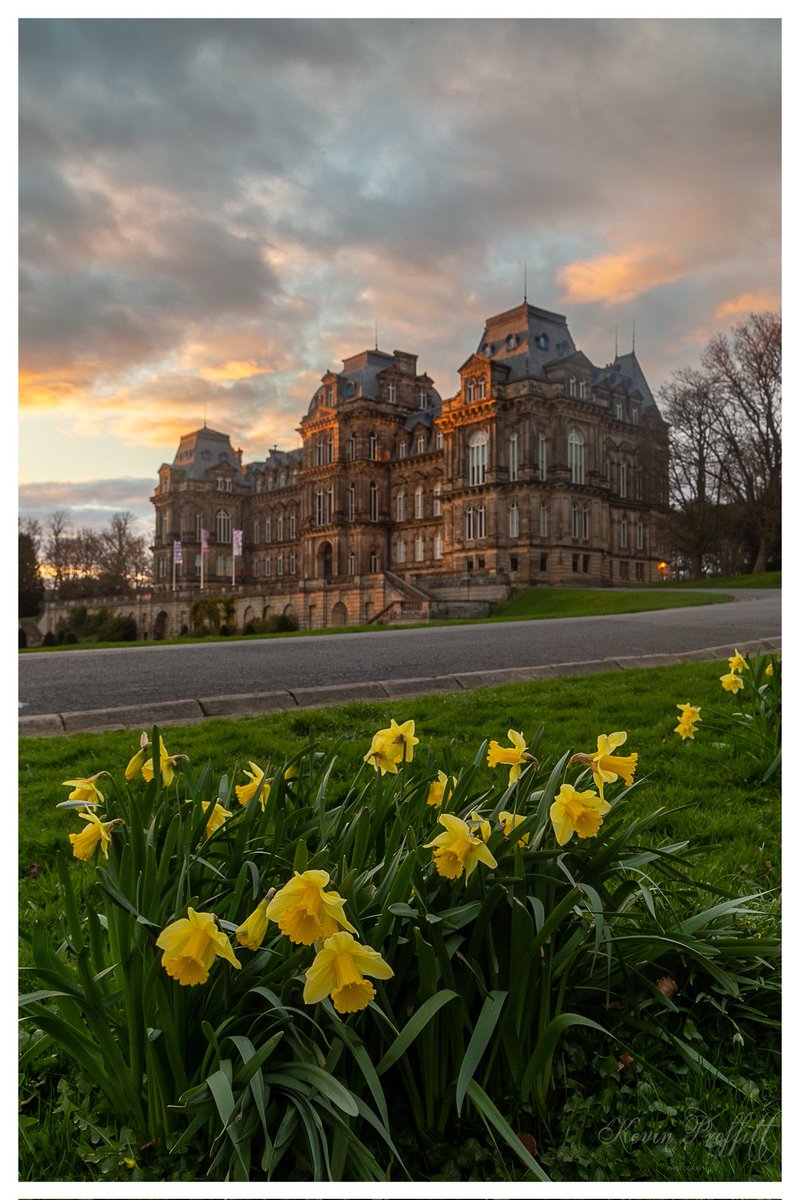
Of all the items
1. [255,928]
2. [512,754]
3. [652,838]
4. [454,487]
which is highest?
[454,487]

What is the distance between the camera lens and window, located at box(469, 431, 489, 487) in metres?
41.7

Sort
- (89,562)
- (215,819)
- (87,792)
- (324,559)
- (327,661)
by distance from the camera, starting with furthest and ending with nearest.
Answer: (89,562) < (324,559) < (327,661) < (215,819) < (87,792)

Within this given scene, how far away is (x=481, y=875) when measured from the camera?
164 cm

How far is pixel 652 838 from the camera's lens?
298 cm

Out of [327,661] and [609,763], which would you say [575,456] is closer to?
[327,661]

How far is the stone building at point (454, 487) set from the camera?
40031 mm

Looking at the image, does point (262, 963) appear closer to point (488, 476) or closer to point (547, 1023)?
point (547, 1023)

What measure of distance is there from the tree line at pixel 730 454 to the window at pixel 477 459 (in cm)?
933

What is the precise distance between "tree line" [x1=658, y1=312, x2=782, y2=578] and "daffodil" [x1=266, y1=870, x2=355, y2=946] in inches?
1200

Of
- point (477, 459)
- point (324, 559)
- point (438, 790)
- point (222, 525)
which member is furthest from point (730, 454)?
point (438, 790)

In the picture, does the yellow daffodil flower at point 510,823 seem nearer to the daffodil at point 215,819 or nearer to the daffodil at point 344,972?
the daffodil at point 344,972

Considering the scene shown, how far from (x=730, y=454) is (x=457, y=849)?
3553 centimetres

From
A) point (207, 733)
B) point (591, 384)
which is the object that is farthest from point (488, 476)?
point (207, 733)

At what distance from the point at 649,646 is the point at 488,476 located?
31.6 metres
